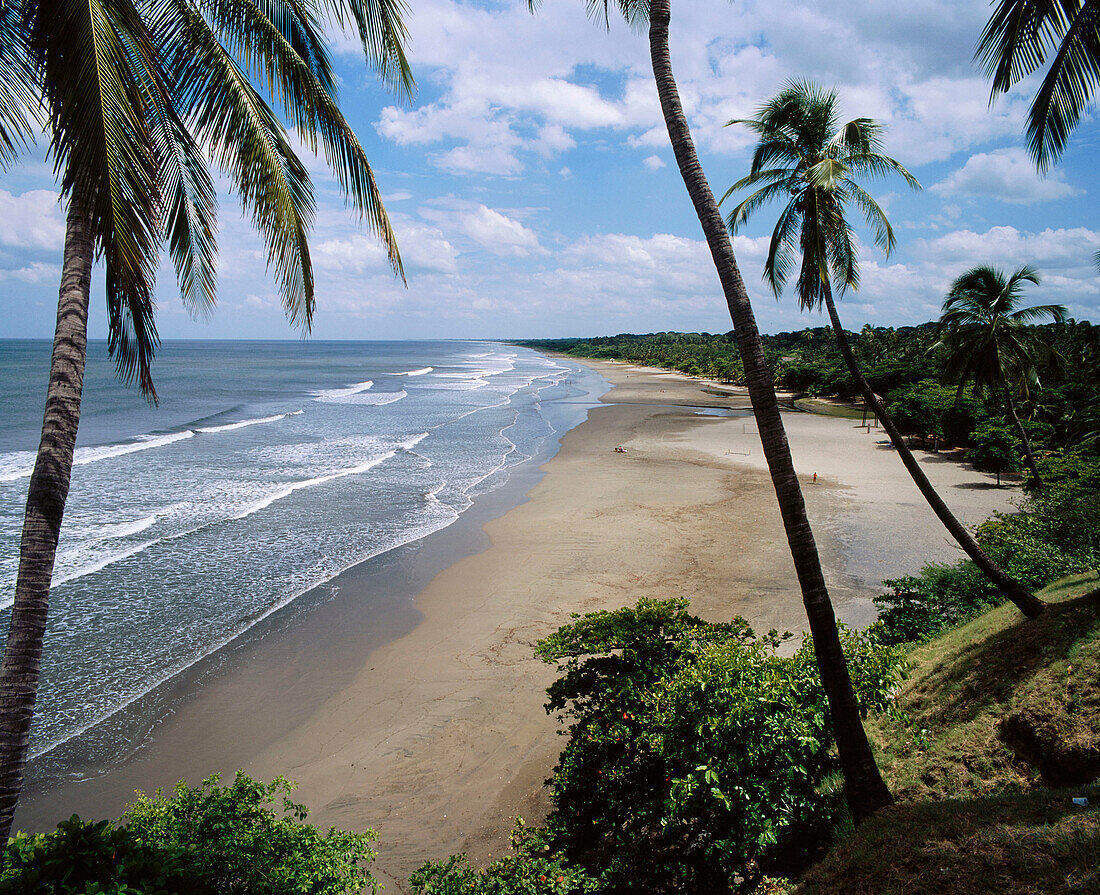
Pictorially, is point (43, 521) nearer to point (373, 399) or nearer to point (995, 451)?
point (995, 451)

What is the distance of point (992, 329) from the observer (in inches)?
623

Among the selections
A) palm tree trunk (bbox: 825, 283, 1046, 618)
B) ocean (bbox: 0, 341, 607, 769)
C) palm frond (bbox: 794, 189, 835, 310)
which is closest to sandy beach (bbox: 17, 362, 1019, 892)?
ocean (bbox: 0, 341, 607, 769)

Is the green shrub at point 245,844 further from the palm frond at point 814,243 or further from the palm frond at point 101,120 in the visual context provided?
the palm frond at point 814,243

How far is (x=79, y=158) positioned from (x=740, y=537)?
1509 cm

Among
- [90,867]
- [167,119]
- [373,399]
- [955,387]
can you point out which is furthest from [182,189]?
[373,399]

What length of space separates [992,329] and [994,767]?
14477 millimetres

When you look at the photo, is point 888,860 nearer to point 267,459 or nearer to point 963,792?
point 963,792

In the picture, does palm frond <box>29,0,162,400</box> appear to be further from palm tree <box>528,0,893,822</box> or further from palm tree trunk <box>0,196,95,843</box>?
palm tree <box>528,0,893,822</box>

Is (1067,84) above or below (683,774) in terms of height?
above

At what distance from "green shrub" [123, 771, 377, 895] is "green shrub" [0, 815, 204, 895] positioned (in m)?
0.15

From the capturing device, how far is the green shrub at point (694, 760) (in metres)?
4.68

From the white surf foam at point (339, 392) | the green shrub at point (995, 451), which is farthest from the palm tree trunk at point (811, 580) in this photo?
the white surf foam at point (339, 392)

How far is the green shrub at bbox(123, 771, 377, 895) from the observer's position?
3699 mm

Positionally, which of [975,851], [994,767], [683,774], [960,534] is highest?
[960,534]
